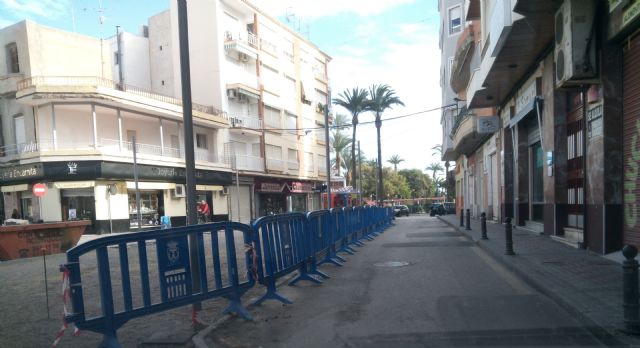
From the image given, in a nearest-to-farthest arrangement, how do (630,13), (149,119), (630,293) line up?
(630,293) < (630,13) < (149,119)

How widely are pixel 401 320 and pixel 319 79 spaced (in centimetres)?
4868

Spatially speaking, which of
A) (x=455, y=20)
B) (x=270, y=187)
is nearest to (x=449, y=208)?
(x=270, y=187)

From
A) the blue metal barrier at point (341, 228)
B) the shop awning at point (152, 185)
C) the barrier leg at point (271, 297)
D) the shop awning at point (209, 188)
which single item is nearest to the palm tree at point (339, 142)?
the shop awning at point (209, 188)

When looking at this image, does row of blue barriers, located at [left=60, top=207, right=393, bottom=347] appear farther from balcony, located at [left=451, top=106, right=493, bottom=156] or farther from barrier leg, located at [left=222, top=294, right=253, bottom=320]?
balcony, located at [left=451, top=106, right=493, bottom=156]

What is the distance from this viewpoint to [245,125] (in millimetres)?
38250

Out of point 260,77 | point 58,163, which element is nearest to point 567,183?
point 58,163

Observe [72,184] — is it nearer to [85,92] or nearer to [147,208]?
[85,92]

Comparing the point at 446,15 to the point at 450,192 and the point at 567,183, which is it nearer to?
the point at 567,183

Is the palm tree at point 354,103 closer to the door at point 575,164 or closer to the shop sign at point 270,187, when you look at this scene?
the shop sign at point 270,187

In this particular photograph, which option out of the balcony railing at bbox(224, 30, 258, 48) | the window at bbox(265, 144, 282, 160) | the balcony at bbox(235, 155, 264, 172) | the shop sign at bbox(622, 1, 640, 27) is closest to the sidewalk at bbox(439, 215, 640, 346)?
the shop sign at bbox(622, 1, 640, 27)

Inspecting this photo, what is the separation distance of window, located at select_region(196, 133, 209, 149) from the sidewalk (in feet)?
85.2

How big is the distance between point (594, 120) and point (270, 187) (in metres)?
33.3

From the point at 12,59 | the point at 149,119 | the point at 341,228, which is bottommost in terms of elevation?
the point at 341,228

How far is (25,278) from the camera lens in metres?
10.9
